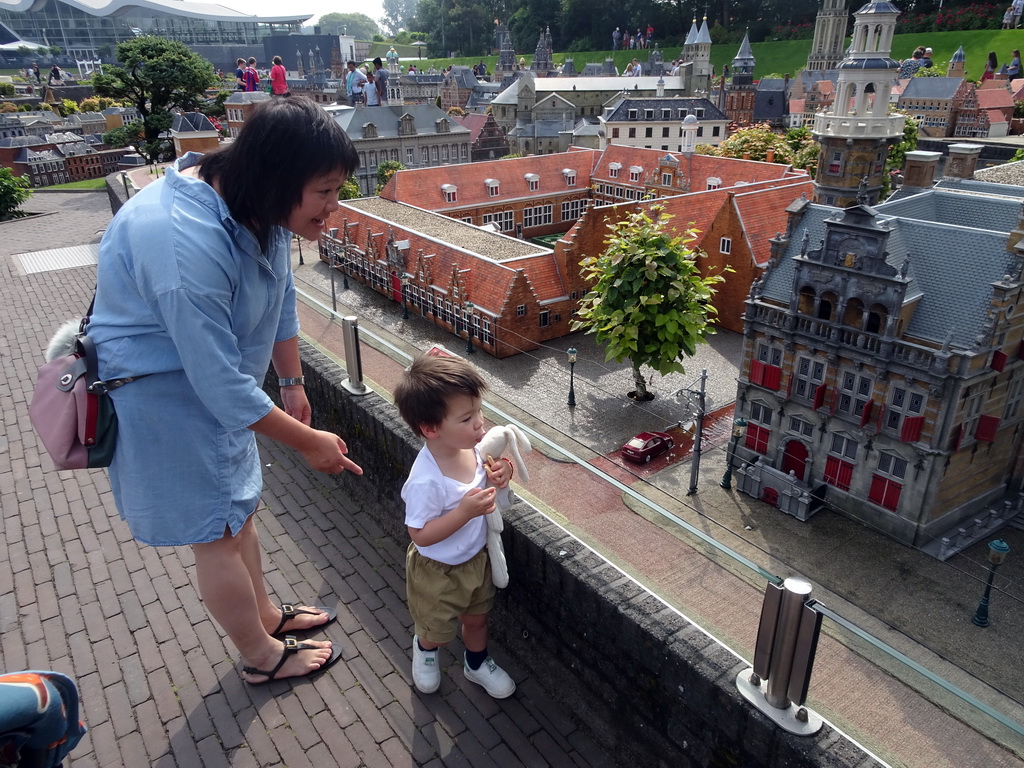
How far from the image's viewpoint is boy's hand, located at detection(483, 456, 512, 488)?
3.82 m

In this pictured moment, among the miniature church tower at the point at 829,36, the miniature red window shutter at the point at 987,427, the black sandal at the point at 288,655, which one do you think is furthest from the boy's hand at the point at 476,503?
the miniature church tower at the point at 829,36

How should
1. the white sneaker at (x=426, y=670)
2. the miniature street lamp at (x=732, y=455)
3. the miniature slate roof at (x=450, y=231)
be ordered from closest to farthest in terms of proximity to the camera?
the white sneaker at (x=426, y=670), the miniature street lamp at (x=732, y=455), the miniature slate roof at (x=450, y=231)

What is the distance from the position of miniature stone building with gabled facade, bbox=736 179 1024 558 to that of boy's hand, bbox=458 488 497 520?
481 inches

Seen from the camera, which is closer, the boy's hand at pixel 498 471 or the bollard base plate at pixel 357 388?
the boy's hand at pixel 498 471

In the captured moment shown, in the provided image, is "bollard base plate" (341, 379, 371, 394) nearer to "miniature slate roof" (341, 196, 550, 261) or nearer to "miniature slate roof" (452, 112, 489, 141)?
"miniature slate roof" (341, 196, 550, 261)

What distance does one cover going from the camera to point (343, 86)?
9062 centimetres

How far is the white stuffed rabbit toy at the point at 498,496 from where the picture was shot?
12.9 feet

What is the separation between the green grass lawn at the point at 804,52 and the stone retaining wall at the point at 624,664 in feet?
315

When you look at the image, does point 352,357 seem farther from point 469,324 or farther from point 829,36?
point 829,36

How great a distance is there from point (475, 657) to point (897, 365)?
1297cm

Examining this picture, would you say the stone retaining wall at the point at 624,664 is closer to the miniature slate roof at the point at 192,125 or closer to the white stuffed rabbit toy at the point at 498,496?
the white stuffed rabbit toy at the point at 498,496

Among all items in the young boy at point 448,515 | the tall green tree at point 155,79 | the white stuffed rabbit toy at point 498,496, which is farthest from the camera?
the tall green tree at point 155,79

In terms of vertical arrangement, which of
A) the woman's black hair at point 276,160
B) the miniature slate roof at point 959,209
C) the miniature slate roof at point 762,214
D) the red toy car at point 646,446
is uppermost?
Result: the woman's black hair at point 276,160

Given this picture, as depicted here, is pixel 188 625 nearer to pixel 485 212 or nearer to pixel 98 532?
pixel 98 532
